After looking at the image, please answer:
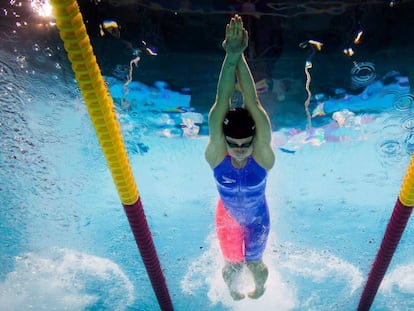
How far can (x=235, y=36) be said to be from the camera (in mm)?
2457

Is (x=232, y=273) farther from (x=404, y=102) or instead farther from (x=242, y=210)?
(x=404, y=102)

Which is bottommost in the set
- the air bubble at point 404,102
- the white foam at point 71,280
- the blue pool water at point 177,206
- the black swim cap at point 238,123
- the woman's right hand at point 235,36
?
the white foam at point 71,280

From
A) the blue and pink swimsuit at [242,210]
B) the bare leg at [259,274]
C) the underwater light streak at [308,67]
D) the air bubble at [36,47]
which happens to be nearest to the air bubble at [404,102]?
the underwater light streak at [308,67]

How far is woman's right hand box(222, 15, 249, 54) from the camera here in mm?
2422

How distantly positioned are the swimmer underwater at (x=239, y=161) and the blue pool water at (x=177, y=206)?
7.79ft

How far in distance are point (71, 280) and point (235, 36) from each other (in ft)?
19.8

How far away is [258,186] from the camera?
11.2 feet

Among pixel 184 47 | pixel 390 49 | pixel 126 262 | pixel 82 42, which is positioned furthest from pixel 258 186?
pixel 126 262

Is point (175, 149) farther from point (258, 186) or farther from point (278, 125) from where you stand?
point (258, 186)

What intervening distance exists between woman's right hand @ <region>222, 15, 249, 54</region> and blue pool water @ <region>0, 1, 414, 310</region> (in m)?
3.19

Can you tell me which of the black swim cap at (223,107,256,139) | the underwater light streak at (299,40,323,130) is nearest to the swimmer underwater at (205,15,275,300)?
the black swim cap at (223,107,256,139)

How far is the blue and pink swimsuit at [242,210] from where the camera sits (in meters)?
3.34

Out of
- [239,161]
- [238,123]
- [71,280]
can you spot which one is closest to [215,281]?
[71,280]

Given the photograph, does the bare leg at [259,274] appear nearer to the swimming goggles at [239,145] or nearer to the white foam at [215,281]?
the swimming goggles at [239,145]
